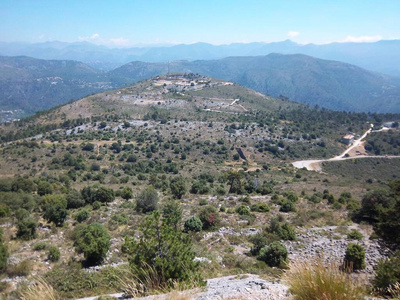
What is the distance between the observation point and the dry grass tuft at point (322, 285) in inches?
147

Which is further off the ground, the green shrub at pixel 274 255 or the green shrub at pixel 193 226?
the green shrub at pixel 274 255

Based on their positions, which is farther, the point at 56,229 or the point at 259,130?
the point at 259,130

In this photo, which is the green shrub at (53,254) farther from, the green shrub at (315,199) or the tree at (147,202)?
the green shrub at (315,199)

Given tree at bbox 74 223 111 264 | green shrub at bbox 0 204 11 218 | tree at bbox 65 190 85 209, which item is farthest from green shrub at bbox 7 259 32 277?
tree at bbox 65 190 85 209

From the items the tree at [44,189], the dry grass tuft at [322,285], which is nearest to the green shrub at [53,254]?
the dry grass tuft at [322,285]

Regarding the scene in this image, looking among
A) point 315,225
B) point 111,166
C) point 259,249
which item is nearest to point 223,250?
point 259,249

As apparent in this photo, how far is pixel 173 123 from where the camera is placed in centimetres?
8519

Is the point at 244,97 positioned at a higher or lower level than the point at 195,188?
higher

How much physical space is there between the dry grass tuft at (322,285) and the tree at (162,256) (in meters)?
2.53

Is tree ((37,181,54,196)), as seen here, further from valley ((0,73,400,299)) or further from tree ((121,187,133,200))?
tree ((121,187,133,200))

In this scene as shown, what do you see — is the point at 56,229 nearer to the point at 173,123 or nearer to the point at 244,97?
the point at 173,123

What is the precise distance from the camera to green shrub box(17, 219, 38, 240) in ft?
54.1

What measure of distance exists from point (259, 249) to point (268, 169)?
43933mm

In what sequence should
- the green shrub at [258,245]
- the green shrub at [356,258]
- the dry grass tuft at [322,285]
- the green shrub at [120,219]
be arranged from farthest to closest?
the green shrub at [120,219] < the green shrub at [258,245] < the green shrub at [356,258] < the dry grass tuft at [322,285]
